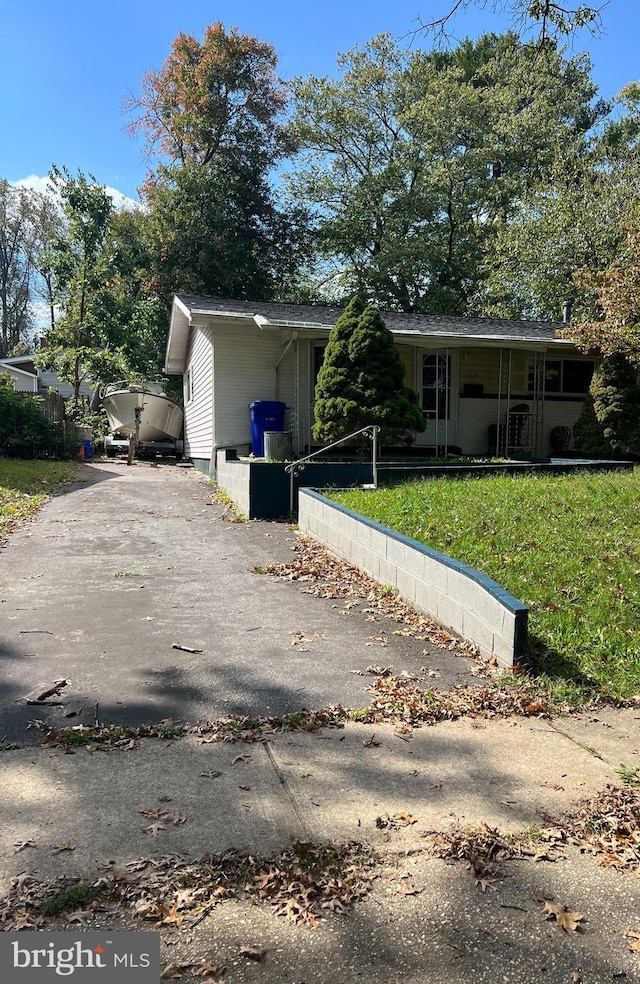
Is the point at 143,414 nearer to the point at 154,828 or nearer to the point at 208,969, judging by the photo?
the point at 154,828

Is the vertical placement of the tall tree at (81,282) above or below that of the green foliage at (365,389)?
above

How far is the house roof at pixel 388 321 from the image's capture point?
13970 mm

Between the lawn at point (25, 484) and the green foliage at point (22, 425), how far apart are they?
55 cm

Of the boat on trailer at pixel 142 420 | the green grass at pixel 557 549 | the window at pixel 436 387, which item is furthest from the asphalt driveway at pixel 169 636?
the boat on trailer at pixel 142 420

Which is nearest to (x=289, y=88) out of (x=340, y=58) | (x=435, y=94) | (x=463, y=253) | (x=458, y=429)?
(x=340, y=58)

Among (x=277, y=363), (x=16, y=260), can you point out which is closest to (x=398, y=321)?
(x=277, y=363)

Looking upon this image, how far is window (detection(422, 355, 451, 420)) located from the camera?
52.7 ft

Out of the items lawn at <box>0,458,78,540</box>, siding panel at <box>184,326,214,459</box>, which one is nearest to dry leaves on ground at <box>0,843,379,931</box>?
lawn at <box>0,458,78,540</box>

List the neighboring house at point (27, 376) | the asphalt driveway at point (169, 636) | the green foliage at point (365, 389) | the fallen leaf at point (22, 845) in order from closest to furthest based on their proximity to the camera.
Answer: the fallen leaf at point (22, 845) < the asphalt driveway at point (169, 636) < the green foliage at point (365, 389) < the neighboring house at point (27, 376)

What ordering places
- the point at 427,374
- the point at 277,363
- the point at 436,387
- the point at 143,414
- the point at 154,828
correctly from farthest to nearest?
the point at 143,414 → the point at 427,374 → the point at 436,387 → the point at 277,363 → the point at 154,828

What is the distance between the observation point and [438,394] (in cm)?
1614

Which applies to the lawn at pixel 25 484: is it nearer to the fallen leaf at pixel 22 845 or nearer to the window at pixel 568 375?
the fallen leaf at pixel 22 845

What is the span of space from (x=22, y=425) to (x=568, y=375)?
45.8 feet

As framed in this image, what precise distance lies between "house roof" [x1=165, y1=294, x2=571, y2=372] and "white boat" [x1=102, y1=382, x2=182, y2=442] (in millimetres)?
2842
